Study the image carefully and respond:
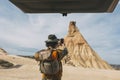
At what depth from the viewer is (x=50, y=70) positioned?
229 inches

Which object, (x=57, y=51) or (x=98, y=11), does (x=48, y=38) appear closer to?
(x=57, y=51)

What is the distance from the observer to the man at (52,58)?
5.77 metres

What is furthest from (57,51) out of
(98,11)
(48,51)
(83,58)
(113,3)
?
(83,58)

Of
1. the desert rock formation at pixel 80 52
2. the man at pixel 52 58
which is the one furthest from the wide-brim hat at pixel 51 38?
the desert rock formation at pixel 80 52

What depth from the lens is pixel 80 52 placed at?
182 ft

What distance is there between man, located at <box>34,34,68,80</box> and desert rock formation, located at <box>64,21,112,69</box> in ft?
155

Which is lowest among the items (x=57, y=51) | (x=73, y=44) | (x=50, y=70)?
(x=50, y=70)

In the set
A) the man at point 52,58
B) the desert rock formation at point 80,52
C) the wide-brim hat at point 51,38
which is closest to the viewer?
the man at point 52,58

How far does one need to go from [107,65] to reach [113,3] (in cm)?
5308

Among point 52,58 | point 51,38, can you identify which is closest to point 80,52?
point 51,38

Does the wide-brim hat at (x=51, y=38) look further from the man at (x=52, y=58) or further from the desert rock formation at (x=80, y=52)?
the desert rock formation at (x=80, y=52)

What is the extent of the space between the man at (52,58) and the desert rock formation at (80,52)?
47.4 metres

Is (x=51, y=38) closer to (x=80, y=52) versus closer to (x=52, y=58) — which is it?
(x=52, y=58)

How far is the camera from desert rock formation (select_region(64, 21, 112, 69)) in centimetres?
5356
